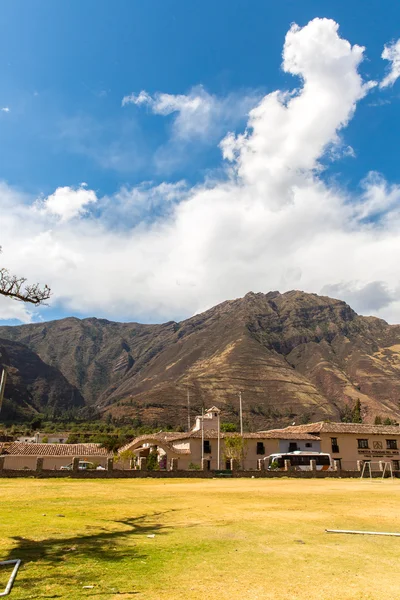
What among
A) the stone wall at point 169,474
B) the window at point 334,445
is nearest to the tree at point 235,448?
the stone wall at point 169,474

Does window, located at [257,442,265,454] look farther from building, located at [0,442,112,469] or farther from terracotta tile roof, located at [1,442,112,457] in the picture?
terracotta tile roof, located at [1,442,112,457]

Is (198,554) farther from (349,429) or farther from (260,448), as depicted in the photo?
(349,429)

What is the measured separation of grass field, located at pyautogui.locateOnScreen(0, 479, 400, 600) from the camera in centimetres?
682

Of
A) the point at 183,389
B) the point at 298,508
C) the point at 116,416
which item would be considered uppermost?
the point at 183,389

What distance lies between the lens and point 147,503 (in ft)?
64.1

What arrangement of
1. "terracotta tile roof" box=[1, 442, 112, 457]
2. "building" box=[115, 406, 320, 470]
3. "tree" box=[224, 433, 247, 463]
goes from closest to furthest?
"tree" box=[224, 433, 247, 463], "building" box=[115, 406, 320, 470], "terracotta tile roof" box=[1, 442, 112, 457]

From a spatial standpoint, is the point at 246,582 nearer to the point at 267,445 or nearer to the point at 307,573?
the point at 307,573

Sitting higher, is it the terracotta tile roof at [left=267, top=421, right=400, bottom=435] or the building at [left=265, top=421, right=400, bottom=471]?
the terracotta tile roof at [left=267, top=421, right=400, bottom=435]

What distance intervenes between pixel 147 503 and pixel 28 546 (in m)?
10.6

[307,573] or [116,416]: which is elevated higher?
[116,416]

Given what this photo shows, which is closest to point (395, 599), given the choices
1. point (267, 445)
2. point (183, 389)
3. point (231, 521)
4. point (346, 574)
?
point (346, 574)

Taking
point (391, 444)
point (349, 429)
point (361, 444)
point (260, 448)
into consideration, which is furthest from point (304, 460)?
point (391, 444)

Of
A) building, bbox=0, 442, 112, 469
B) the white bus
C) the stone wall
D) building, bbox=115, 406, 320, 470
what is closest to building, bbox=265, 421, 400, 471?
building, bbox=115, 406, 320, 470

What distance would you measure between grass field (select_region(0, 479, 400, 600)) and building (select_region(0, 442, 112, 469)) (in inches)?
2205
